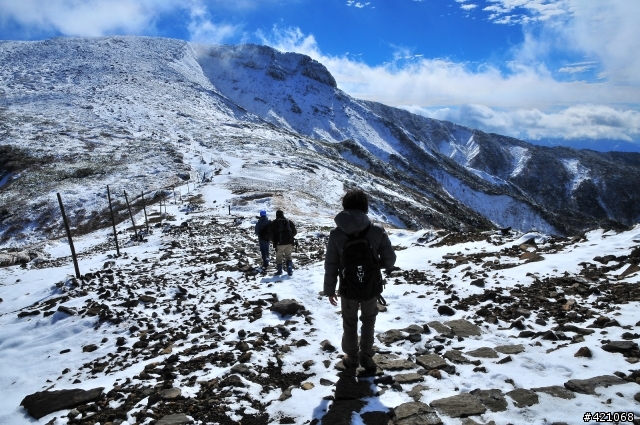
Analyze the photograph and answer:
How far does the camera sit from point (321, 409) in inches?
195

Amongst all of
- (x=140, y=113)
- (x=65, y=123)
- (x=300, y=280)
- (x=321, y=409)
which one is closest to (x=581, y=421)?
(x=321, y=409)

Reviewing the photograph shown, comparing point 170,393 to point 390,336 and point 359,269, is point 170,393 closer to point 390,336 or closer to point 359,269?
point 359,269

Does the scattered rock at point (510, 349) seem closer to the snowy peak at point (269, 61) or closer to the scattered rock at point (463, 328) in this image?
the scattered rock at point (463, 328)

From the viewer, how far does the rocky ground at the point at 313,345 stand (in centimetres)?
488

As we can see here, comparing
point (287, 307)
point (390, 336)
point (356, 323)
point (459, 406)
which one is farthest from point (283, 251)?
point (459, 406)

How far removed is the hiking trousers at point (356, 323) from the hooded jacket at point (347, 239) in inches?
14.4

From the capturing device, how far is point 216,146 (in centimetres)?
8544

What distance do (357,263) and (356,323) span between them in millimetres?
1115

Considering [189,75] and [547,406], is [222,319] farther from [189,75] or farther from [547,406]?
[189,75]

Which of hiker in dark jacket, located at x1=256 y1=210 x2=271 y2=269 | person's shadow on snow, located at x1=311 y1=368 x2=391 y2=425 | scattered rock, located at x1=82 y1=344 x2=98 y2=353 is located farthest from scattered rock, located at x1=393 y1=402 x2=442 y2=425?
hiker in dark jacket, located at x1=256 y1=210 x2=271 y2=269

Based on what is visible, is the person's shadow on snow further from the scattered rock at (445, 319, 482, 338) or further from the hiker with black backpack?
the scattered rock at (445, 319, 482, 338)

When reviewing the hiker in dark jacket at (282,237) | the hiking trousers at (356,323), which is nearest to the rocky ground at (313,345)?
the hiking trousers at (356,323)

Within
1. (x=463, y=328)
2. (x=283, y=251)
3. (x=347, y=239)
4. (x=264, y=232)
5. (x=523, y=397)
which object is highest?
(x=347, y=239)

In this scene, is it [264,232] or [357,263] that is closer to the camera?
[357,263]
